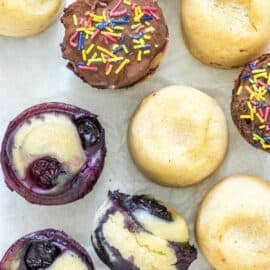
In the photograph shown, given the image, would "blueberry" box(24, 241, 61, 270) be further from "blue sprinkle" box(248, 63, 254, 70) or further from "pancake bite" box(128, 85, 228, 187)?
"blue sprinkle" box(248, 63, 254, 70)

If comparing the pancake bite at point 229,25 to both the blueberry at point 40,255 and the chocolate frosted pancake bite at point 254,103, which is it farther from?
the blueberry at point 40,255

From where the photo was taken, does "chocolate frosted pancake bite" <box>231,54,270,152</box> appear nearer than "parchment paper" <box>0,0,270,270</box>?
Yes

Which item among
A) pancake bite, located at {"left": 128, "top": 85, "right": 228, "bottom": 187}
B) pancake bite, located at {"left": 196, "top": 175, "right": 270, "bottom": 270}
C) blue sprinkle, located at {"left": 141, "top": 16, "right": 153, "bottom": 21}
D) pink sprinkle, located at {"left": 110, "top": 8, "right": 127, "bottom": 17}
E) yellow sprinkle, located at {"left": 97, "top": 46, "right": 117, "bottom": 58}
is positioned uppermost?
pink sprinkle, located at {"left": 110, "top": 8, "right": 127, "bottom": 17}

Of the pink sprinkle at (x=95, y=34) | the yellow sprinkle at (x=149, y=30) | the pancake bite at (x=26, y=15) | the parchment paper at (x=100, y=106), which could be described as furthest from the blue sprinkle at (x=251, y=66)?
the pancake bite at (x=26, y=15)

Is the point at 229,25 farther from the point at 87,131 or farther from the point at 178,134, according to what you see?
the point at 87,131

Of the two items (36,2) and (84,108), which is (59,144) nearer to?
(84,108)

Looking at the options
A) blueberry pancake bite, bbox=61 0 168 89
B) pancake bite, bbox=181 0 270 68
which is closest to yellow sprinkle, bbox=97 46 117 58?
blueberry pancake bite, bbox=61 0 168 89

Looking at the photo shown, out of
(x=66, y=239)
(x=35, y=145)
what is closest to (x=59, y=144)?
(x=35, y=145)
